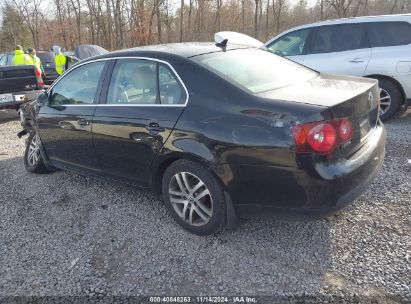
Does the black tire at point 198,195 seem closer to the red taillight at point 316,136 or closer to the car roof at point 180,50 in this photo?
the red taillight at point 316,136

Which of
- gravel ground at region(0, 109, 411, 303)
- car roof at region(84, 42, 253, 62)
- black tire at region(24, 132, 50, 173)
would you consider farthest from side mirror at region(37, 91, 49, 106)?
gravel ground at region(0, 109, 411, 303)

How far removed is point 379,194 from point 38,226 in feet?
11.4

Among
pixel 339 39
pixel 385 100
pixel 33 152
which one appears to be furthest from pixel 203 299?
pixel 339 39

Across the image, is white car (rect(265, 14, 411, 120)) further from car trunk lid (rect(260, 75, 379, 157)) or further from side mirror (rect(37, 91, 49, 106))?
side mirror (rect(37, 91, 49, 106))

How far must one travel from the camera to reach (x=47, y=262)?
2.97m

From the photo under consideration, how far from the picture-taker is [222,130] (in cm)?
271

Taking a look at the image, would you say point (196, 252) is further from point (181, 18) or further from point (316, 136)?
point (181, 18)

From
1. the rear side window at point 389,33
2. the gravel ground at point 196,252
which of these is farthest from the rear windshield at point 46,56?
the rear side window at point 389,33

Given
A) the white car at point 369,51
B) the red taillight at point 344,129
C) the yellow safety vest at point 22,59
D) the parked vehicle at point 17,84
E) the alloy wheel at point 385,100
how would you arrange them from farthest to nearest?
1. the yellow safety vest at point 22,59
2. the parked vehicle at point 17,84
3. the alloy wheel at point 385,100
4. the white car at point 369,51
5. the red taillight at point 344,129

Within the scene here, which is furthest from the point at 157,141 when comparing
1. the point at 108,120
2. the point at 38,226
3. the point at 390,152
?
the point at 390,152

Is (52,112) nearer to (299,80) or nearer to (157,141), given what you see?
(157,141)

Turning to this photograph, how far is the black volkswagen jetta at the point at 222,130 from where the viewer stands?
2.50 m

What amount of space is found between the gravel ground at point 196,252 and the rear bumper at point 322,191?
42 centimetres

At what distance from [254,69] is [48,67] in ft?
42.0
